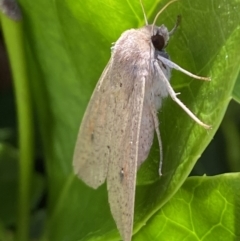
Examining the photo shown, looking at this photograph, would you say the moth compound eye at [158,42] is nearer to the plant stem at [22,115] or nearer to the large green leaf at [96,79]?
the large green leaf at [96,79]

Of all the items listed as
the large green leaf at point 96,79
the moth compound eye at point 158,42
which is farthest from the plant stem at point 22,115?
the moth compound eye at point 158,42

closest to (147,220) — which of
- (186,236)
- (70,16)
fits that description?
(186,236)

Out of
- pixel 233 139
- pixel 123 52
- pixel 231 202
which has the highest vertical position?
pixel 123 52

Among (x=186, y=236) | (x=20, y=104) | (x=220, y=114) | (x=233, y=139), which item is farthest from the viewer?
(x=233, y=139)

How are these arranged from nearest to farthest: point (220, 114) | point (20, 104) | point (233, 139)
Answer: point (220, 114) → point (20, 104) → point (233, 139)

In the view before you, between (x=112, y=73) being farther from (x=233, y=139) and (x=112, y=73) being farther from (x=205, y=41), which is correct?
(x=233, y=139)

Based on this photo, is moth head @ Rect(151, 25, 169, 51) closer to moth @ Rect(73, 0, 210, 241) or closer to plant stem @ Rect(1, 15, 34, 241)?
moth @ Rect(73, 0, 210, 241)

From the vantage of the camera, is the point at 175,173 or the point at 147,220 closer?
the point at 175,173
